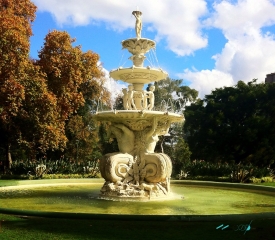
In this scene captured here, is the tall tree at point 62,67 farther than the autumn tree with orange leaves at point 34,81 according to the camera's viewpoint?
Yes

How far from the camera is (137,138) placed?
13445mm

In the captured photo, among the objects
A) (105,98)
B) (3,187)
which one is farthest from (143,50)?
(105,98)

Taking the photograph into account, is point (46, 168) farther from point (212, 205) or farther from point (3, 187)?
point (212, 205)

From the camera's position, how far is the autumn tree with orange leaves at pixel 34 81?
21.9m

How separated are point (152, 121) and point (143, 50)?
2.72 meters

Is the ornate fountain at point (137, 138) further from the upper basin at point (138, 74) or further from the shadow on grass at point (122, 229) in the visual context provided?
the shadow on grass at point (122, 229)

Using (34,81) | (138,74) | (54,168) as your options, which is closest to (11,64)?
(34,81)

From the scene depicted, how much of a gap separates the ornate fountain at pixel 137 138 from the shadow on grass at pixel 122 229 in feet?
16.4

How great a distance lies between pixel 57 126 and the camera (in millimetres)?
24469

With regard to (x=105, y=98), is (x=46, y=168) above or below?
below

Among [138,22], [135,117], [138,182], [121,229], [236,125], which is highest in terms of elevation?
[138,22]

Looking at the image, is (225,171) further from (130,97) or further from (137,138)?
(130,97)

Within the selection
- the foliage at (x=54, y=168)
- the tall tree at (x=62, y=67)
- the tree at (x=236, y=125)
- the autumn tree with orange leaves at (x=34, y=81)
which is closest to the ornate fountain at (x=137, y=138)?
the autumn tree with orange leaves at (x=34, y=81)

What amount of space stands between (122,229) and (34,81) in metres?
17.9
